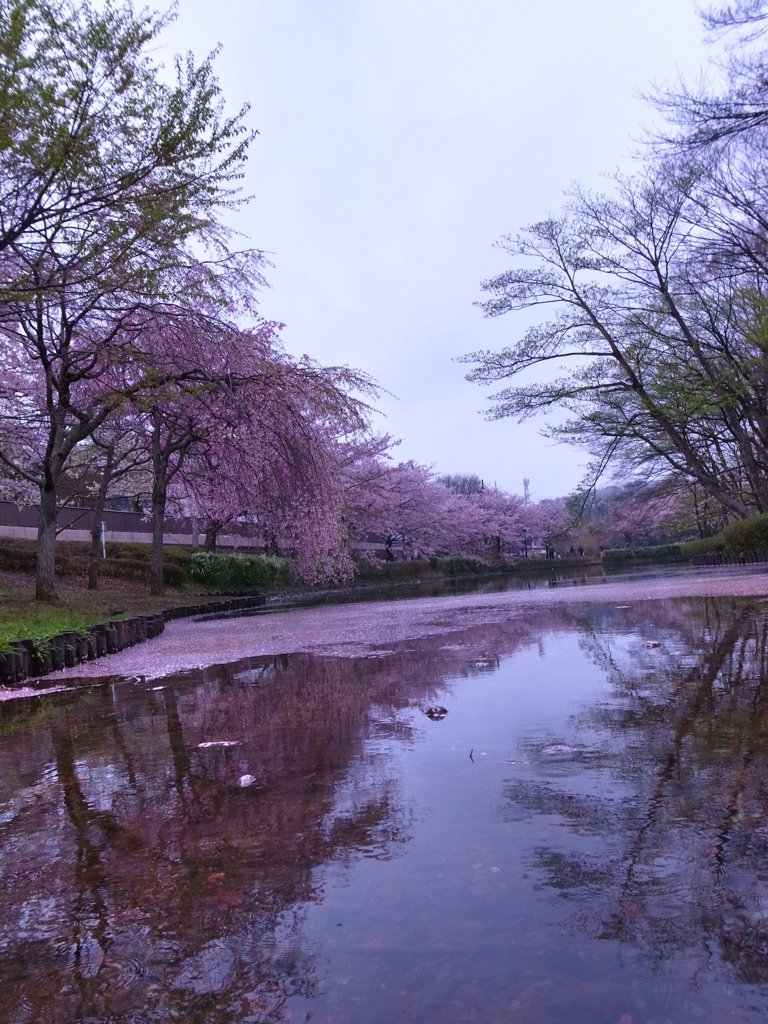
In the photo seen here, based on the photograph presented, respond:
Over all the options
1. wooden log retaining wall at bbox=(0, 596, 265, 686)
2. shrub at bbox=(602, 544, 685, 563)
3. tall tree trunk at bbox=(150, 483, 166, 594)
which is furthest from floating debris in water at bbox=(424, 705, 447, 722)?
shrub at bbox=(602, 544, 685, 563)

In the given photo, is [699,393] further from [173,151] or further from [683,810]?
[683,810]

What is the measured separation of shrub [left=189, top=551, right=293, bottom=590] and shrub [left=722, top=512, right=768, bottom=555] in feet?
51.6

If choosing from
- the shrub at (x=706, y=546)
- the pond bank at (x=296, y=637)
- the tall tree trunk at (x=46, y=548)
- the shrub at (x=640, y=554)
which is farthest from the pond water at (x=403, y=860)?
the shrub at (x=640, y=554)

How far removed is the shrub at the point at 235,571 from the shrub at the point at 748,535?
15728 millimetres

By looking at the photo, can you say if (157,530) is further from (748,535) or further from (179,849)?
(179,849)

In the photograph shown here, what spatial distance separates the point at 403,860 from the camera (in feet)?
6.41

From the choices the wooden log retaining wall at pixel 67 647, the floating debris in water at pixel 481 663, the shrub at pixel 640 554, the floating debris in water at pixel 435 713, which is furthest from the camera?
the shrub at pixel 640 554

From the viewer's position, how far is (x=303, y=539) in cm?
1327

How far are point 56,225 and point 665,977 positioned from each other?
23.8ft

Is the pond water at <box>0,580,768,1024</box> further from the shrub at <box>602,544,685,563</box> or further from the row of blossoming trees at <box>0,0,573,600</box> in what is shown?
the shrub at <box>602,544,685,563</box>

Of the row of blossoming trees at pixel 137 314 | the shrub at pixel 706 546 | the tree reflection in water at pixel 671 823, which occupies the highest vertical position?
the row of blossoming trees at pixel 137 314

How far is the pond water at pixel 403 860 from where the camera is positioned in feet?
4.52

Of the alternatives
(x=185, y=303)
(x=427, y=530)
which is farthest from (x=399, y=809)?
(x=427, y=530)

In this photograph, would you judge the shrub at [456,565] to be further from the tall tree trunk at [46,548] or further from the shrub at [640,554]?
the tall tree trunk at [46,548]
